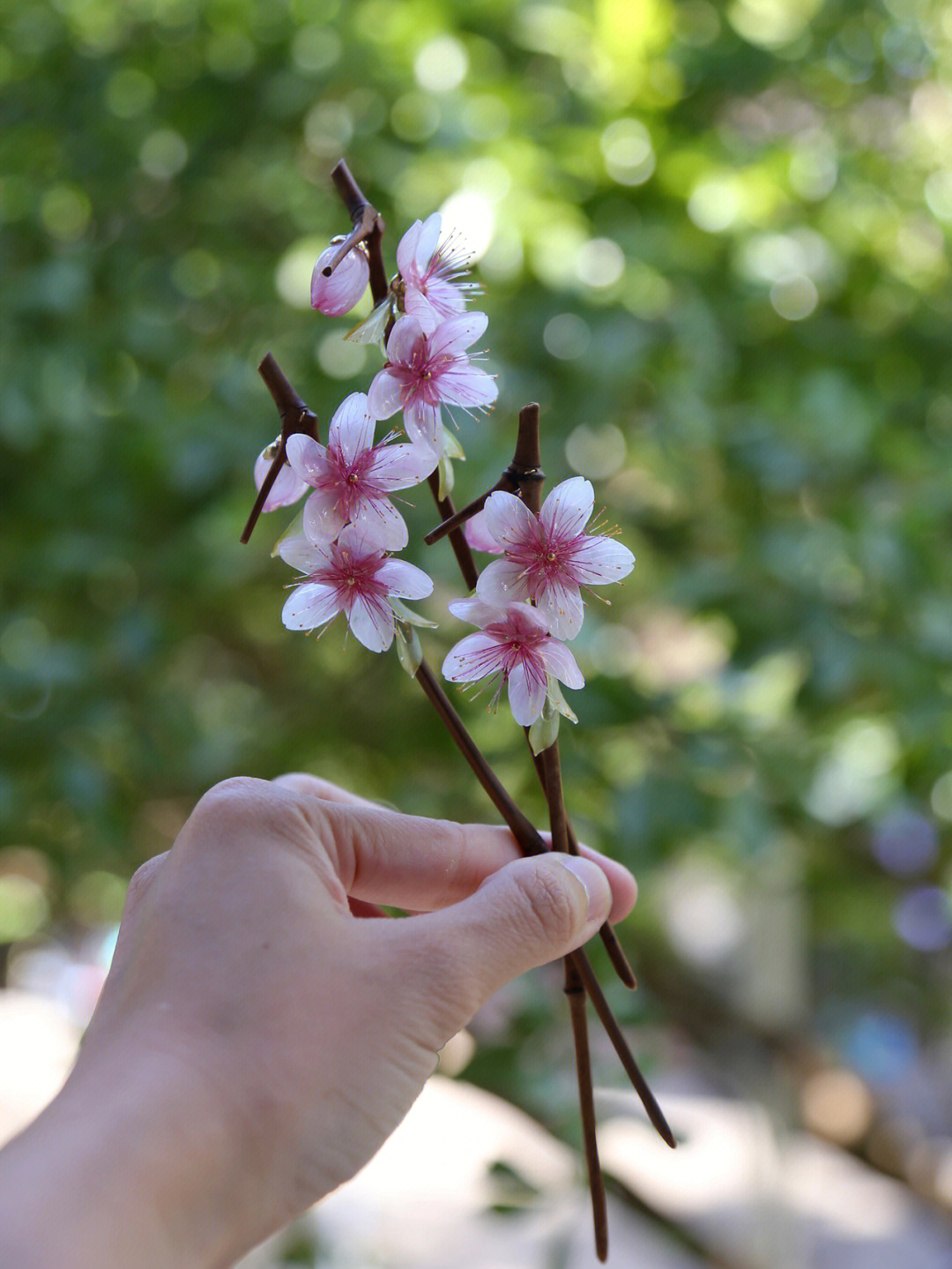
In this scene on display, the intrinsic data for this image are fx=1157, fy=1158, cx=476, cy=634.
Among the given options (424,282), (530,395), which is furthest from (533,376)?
(424,282)

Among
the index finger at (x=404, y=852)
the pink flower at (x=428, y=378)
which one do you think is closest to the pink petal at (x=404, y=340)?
the pink flower at (x=428, y=378)

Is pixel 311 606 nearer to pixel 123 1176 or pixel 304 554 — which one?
pixel 304 554

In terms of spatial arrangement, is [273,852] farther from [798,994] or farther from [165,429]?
[798,994]

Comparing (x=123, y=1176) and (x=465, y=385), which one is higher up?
(x=465, y=385)

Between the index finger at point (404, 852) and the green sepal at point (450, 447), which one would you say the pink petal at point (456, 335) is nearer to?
the green sepal at point (450, 447)

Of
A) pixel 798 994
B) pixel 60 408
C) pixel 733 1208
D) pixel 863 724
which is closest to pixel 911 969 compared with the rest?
pixel 798 994

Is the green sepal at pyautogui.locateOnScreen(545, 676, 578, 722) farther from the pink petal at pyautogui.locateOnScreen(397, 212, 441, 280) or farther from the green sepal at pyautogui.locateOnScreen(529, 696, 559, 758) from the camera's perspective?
the pink petal at pyautogui.locateOnScreen(397, 212, 441, 280)
